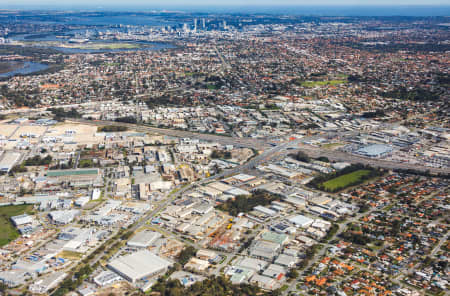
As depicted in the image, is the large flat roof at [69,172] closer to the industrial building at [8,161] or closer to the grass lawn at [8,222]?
the industrial building at [8,161]

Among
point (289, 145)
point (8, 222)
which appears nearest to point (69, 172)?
point (8, 222)

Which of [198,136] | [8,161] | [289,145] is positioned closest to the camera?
[8,161]

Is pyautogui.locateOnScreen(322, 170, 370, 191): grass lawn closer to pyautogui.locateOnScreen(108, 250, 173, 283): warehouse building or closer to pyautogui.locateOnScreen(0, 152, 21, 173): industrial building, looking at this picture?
pyautogui.locateOnScreen(108, 250, 173, 283): warehouse building

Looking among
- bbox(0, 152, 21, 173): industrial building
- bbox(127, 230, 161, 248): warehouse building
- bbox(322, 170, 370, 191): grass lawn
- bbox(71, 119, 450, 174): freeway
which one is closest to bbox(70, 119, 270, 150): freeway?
bbox(71, 119, 450, 174): freeway

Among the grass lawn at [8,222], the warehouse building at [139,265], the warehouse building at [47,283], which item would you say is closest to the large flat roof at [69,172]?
the grass lawn at [8,222]

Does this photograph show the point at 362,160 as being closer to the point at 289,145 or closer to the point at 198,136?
the point at 289,145

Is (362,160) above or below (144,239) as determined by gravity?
above

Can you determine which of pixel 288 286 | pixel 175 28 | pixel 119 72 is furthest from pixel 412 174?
pixel 175 28

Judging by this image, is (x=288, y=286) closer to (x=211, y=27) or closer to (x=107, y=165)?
(x=107, y=165)
